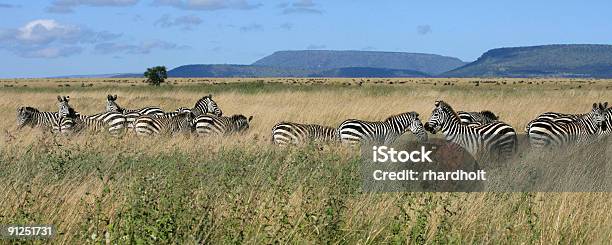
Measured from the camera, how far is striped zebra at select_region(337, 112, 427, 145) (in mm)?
14148

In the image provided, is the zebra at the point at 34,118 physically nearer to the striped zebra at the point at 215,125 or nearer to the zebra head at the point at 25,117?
the zebra head at the point at 25,117

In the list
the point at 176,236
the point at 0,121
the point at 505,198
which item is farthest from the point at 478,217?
the point at 0,121

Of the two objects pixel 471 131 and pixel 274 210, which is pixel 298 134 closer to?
pixel 471 131

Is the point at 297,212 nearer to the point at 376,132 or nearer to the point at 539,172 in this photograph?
the point at 539,172

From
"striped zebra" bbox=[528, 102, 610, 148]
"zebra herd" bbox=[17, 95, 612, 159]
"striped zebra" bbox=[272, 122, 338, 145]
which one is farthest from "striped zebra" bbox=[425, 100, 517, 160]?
"striped zebra" bbox=[272, 122, 338, 145]

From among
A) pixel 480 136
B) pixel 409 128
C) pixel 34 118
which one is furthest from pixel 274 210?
pixel 34 118

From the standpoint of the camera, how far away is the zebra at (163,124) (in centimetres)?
1623

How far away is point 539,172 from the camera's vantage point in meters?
9.70

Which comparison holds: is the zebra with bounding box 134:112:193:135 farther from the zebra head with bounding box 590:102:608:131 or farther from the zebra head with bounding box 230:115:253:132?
the zebra head with bounding box 590:102:608:131

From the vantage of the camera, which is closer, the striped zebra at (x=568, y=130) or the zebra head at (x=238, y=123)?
the striped zebra at (x=568, y=130)

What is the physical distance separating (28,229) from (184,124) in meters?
11.0

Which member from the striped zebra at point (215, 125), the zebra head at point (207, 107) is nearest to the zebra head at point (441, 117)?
the striped zebra at point (215, 125)

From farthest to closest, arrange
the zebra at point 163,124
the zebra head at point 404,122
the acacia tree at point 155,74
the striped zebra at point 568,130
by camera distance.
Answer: the acacia tree at point 155,74
the zebra at point 163,124
the zebra head at point 404,122
the striped zebra at point 568,130

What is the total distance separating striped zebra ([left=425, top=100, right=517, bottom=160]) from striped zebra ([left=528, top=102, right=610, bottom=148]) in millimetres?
596
